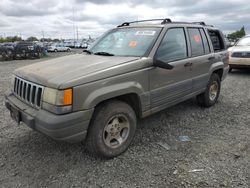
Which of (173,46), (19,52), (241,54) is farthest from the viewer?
(19,52)

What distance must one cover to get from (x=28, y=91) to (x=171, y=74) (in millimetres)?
2168

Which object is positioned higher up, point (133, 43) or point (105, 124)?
point (133, 43)

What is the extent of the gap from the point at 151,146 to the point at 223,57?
3.18m

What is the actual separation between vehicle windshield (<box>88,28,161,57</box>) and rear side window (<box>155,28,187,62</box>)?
0.19 m

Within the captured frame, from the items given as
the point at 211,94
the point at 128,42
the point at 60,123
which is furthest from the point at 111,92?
the point at 211,94

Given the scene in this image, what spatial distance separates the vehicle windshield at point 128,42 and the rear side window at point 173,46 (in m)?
0.19

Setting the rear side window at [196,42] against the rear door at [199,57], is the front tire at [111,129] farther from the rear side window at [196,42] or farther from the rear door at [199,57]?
the rear side window at [196,42]

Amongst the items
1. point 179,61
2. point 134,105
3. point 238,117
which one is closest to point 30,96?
point 134,105

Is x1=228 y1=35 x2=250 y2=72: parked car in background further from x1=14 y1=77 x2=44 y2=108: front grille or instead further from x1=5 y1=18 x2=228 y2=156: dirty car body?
x1=14 y1=77 x2=44 y2=108: front grille

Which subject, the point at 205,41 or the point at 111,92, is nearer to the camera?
the point at 111,92

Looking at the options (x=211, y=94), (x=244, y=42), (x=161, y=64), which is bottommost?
(x=211, y=94)

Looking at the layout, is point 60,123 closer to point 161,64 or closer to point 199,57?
point 161,64

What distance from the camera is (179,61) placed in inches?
154

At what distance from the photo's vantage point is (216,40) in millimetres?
5367
